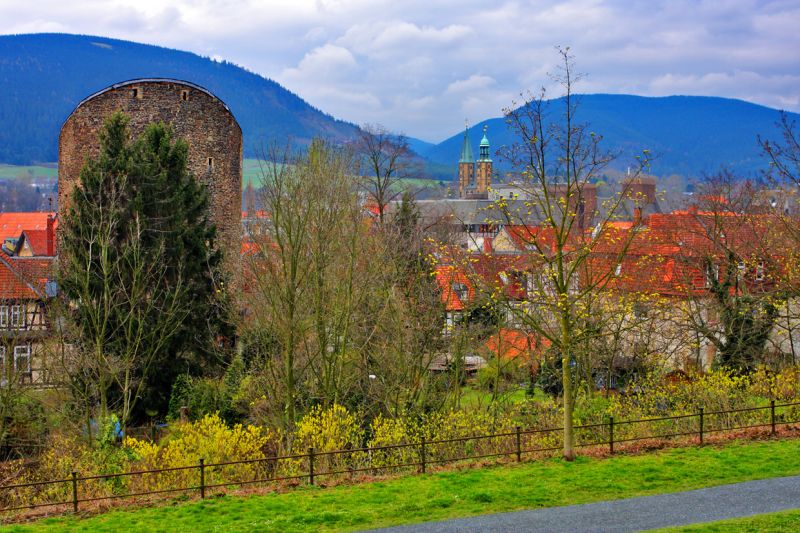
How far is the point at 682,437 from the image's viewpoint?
1942 cm

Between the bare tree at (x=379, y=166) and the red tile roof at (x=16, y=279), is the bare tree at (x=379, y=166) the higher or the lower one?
the higher one

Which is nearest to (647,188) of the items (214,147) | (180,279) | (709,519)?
(214,147)

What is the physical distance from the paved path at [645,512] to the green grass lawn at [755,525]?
402mm

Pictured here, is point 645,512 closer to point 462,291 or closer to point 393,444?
point 393,444

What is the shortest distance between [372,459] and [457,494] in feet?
12.7

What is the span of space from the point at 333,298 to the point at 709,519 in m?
13.1

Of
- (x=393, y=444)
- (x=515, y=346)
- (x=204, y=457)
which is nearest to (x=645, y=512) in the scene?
(x=393, y=444)

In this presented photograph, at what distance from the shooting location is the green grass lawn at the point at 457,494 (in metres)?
13.9

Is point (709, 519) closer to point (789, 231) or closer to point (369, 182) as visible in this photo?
point (789, 231)

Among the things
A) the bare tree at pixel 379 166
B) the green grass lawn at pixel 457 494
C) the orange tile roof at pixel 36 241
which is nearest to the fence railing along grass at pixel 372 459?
the green grass lawn at pixel 457 494

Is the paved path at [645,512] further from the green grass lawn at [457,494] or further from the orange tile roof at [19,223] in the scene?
the orange tile roof at [19,223]

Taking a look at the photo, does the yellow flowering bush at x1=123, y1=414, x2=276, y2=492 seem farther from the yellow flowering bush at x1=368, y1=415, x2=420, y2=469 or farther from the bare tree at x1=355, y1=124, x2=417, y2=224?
the bare tree at x1=355, y1=124, x2=417, y2=224

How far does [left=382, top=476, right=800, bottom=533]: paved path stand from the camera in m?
A: 13.3

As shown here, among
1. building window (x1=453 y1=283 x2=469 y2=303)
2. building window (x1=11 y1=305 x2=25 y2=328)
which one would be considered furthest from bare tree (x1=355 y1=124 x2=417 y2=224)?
building window (x1=11 y1=305 x2=25 y2=328)
